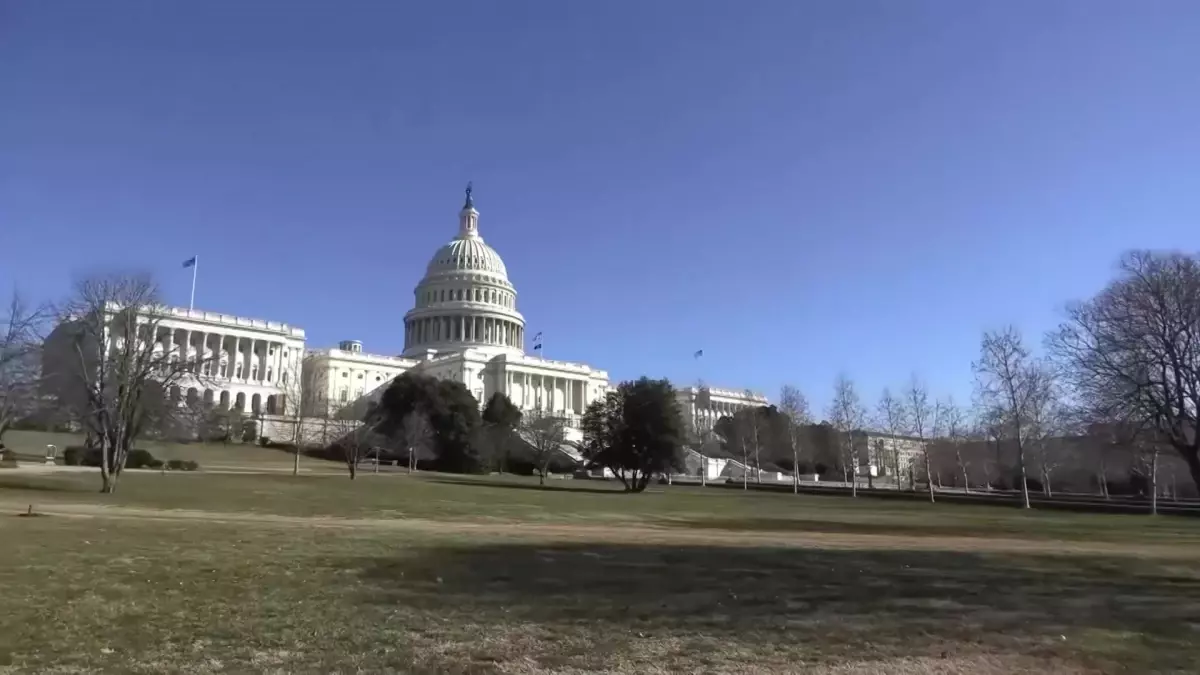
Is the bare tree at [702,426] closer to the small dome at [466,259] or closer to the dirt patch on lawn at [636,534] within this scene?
the small dome at [466,259]

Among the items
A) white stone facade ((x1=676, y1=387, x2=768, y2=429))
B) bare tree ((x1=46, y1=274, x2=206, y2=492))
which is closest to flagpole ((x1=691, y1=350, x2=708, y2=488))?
white stone facade ((x1=676, y1=387, x2=768, y2=429))

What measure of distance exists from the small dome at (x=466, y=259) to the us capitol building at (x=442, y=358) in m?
0.25

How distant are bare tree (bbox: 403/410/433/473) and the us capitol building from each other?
3311 centimetres

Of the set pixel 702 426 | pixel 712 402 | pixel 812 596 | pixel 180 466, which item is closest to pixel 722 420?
pixel 702 426

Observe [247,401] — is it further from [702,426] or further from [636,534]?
[636,534]

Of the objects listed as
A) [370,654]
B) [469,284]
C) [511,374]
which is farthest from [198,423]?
[370,654]

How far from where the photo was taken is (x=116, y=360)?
1534 inches

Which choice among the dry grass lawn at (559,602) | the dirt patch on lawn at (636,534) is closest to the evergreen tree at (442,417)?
the dirt patch on lawn at (636,534)

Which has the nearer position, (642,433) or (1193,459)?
(1193,459)

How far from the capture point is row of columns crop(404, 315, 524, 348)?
518ft

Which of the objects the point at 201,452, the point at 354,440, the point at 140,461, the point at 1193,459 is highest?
the point at 354,440

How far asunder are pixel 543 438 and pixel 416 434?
1272cm

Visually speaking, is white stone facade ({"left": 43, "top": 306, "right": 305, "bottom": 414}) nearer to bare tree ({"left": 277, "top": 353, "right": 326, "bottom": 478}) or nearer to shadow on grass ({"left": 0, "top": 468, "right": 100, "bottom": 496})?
bare tree ({"left": 277, "top": 353, "right": 326, "bottom": 478})

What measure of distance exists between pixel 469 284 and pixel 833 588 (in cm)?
14984
